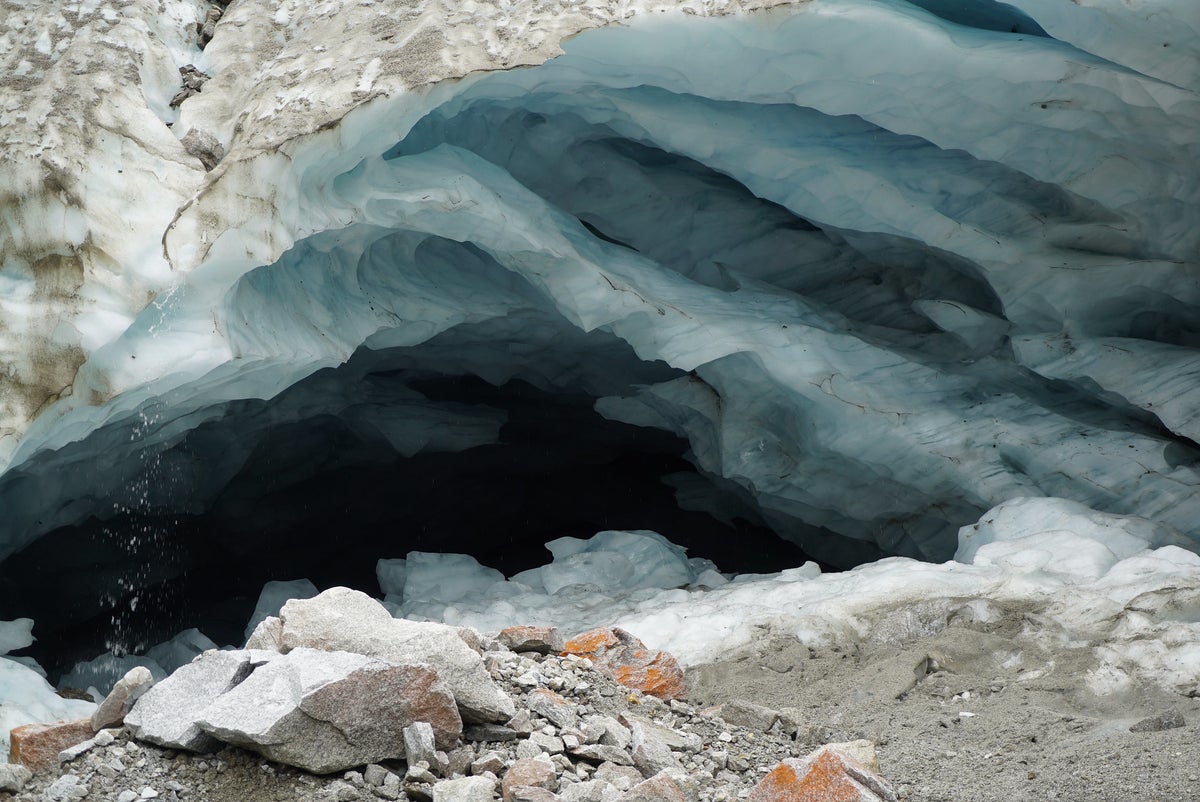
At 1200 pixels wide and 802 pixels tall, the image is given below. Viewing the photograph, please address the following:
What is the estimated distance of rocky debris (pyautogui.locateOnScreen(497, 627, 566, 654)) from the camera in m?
3.93

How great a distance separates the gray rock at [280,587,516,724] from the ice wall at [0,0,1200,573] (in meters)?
1.84

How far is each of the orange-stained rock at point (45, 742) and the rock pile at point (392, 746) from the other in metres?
0.11

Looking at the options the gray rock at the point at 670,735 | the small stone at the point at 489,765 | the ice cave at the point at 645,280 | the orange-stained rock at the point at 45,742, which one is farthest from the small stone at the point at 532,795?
the ice cave at the point at 645,280

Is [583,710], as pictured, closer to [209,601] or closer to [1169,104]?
[1169,104]

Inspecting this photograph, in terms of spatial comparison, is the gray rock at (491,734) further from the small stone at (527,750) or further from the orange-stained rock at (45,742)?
the orange-stained rock at (45,742)

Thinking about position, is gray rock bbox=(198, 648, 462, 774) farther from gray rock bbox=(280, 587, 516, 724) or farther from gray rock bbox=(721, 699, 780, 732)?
gray rock bbox=(721, 699, 780, 732)

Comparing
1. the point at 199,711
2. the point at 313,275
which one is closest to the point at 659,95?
the point at 313,275

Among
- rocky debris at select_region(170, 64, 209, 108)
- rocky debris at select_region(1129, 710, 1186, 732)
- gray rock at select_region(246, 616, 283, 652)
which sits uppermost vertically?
rocky debris at select_region(170, 64, 209, 108)

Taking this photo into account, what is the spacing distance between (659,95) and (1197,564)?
3.43 meters

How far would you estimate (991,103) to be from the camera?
5.01 m

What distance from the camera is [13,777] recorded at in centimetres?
280

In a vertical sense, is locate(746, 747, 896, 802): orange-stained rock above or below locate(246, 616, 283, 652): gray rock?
above

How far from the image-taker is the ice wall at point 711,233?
471cm

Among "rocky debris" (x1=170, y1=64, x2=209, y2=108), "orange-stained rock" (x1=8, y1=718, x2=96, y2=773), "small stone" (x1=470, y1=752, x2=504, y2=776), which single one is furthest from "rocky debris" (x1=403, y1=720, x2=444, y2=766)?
"rocky debris" (x1=170, y1=64, x2=209, y2=108)
